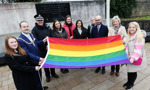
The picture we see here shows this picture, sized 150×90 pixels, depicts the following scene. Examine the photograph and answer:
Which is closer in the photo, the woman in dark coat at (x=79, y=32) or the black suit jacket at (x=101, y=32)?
Answer: the black suit jacket at (x=101, y=32)

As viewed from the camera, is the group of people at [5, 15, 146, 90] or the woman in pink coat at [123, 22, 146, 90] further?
the woman in pink coat at [123, 22, 146, 90]

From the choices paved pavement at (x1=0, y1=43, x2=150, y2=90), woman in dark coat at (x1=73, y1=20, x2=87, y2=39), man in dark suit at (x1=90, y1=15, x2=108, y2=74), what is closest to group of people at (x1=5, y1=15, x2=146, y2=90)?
man in dark suit at (x1=90, y1=15, x2=108, y2=74)

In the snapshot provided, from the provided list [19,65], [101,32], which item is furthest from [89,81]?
[19,65]

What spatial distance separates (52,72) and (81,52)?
1414 mm

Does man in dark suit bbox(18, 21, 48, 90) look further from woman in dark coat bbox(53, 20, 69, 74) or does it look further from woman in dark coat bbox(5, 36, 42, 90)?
woman in dark coat bbox(53, 20, 69, 74)

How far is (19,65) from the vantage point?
176 centimetres

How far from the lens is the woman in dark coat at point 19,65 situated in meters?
1.72

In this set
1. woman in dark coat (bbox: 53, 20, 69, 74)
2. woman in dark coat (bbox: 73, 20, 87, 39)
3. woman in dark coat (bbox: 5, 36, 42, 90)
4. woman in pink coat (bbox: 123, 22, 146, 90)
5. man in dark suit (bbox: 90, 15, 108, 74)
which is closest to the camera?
woman in dark coat (bbox: 5, 36, 42, 90)

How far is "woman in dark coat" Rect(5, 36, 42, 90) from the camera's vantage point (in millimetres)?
1725

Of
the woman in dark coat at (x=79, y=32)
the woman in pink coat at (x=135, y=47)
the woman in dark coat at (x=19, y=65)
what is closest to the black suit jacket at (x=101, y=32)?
the woman in dark coat at (x=79, y=32)

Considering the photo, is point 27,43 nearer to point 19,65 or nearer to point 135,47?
point 19,65

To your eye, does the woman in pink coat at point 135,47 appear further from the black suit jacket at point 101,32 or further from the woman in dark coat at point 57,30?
the woman in dark coat at point 57,30

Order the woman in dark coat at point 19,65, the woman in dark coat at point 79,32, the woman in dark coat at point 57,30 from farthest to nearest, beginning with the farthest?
the woman in dark coat at point 79,32 → the woman in dark coat at point 57,30 → the woman in dark coat at point 19,65

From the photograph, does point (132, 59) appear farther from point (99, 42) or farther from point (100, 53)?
point (99, 42)
